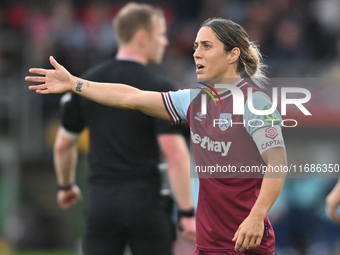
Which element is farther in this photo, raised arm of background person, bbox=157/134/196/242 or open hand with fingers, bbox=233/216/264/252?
raised arm of background person, bbox=157/134/196/242

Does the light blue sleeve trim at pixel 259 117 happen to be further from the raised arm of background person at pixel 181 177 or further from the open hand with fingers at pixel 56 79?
the raised arm of background person at pixel 181 177

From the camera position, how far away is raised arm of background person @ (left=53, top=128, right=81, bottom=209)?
4621 mm

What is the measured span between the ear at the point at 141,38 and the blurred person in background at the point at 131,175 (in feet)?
0.76

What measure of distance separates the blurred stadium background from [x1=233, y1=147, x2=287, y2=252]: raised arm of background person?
6.63 metres

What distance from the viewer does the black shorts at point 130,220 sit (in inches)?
159

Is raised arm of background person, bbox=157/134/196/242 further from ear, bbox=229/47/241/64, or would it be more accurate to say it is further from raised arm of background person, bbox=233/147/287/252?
raised arm of background person, bbox=233/147/287/252

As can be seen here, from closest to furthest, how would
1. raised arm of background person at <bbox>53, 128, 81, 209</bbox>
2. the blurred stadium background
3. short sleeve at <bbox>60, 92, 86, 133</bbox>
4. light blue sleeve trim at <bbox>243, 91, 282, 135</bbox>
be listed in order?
light blue sleeve trim at <bbox>243, 91, 282, 135</bbox>
short sleeve at <bbox>60, 92, 86, 133</bbox>
raised arm of background person at <bbox>53, 128, 81, 209</bbox>
the blurred stadium background

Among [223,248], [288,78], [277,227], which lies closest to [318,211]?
[277,227]

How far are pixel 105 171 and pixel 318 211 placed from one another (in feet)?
19.9

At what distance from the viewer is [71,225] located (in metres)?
10.7

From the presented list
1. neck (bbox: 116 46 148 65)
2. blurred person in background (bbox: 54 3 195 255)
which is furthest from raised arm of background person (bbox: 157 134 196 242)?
neck (bbox: 116 46 148 65)

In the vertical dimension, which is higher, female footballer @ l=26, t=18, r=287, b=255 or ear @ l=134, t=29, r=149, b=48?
ear @ l=134, t=29, r=149, b=48

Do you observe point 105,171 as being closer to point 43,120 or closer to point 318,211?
point 318,211

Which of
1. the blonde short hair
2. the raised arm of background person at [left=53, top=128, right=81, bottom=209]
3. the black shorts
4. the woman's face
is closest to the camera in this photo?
the woman's face
